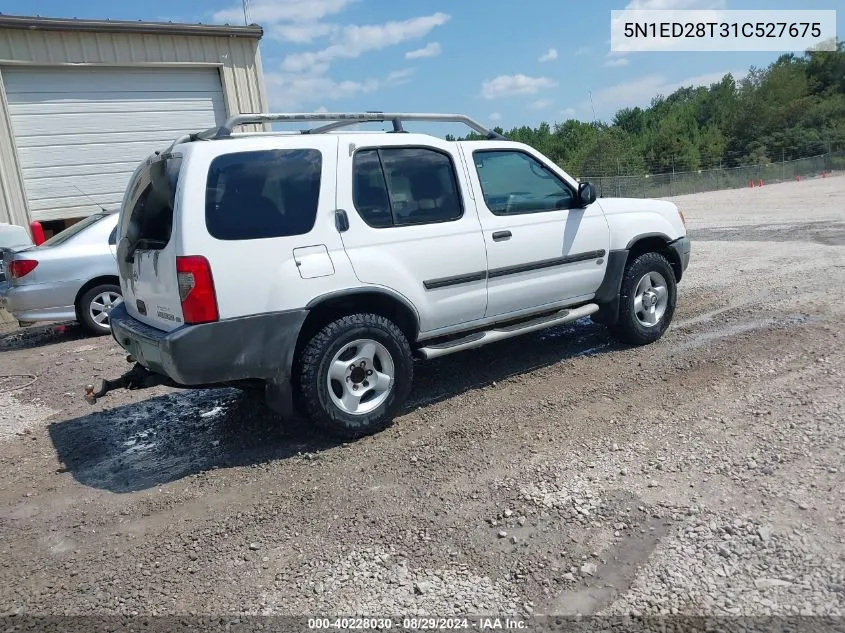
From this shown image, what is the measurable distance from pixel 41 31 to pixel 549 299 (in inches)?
430

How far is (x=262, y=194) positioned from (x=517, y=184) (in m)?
2.18

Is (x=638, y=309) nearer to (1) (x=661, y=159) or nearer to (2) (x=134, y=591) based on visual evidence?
(2) (x=134, y=591)

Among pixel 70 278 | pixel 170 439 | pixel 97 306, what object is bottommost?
pixel 170 439

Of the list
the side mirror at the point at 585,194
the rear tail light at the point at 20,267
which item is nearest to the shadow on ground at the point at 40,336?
the rear tail light at the point at 20,267

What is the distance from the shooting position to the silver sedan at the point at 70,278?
26.6 feet

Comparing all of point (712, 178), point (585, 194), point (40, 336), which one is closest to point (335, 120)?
point (585, 194)

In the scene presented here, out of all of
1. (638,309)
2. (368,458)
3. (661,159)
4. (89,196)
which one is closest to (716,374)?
(638,309)

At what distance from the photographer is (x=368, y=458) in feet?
14.2

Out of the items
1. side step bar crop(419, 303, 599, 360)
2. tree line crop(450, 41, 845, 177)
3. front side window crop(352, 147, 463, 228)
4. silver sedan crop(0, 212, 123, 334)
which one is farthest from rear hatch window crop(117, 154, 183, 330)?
tree line crop(450, 41, 845, 177)

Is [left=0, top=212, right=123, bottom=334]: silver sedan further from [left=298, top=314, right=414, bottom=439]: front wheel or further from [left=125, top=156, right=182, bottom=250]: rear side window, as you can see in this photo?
[left=298, top=314, right=414, bottom=439]: front wheel

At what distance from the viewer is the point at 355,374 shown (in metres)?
4.62

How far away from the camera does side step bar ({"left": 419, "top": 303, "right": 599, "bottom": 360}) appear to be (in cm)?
498

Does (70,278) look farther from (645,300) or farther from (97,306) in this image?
(645,300)

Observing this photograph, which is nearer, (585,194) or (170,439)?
(170,439)
